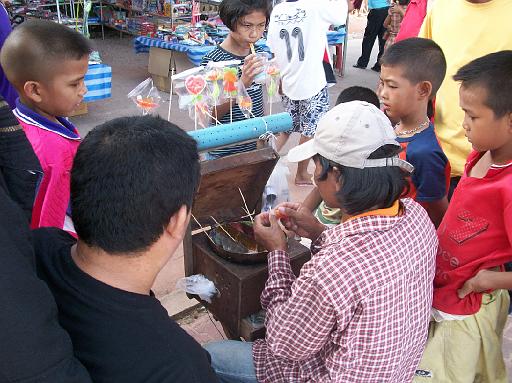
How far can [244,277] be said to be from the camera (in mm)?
1714

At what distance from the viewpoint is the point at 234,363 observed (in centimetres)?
162

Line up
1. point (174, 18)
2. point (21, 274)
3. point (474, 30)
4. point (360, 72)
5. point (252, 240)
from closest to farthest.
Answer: point (21, 274)
point (252, 240)
point (474, 30)
point (174, 18)
point (360, 72)

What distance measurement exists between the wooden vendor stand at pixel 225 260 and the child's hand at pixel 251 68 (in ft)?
2.09

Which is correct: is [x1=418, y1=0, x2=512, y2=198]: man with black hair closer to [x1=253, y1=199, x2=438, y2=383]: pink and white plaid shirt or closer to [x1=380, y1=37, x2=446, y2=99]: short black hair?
[x1=380, y1=37, x2=446, y2=99]: short black hair

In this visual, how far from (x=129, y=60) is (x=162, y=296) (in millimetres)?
6515

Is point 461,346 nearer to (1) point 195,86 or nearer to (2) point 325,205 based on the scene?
(2) point 325,205

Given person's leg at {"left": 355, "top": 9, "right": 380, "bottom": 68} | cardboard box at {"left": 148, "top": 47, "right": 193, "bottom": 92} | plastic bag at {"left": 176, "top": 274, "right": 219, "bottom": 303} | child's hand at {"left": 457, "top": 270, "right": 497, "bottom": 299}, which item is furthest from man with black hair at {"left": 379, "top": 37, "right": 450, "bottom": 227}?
person's leg at {"left": 355, "top": 9, "right": 380, "bottom": 68}

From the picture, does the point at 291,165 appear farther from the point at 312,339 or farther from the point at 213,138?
the point at 312,339

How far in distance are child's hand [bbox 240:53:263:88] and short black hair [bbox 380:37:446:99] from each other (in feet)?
2.20

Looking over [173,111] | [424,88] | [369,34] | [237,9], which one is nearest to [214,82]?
[237,9]

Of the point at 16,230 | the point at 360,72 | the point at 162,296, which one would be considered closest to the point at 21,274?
the point at 16,230

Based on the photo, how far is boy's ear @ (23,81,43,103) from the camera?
173 cm

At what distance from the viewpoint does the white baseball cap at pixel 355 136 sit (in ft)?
4.34

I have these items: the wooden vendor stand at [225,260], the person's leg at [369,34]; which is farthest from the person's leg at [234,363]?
the person's leg at [369,34]
